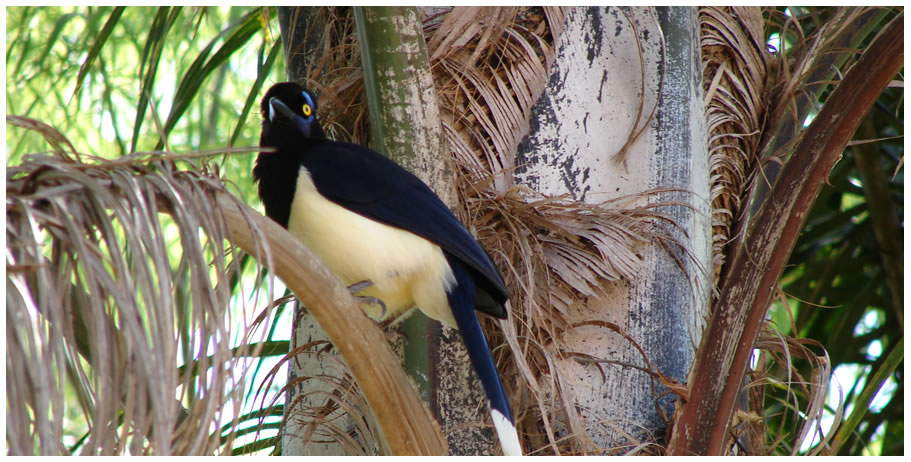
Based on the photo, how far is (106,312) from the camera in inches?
46.9

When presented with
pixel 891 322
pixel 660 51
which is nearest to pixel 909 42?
pixel 660 51

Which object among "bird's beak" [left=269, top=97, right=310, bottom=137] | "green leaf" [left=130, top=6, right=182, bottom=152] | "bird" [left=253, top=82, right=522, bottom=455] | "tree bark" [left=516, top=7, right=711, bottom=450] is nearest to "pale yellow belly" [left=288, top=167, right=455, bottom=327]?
"bird" [left=253, top=82, right=522, bottom=455]

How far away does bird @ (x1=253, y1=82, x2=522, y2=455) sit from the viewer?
83.4 inches

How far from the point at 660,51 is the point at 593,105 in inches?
9.1

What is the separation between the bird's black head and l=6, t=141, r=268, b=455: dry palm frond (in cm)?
107

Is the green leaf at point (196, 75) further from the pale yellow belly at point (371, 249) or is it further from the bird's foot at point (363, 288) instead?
the bird's foot at point (363, 288)

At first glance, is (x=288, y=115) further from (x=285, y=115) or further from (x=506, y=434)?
(x=506, y=434)

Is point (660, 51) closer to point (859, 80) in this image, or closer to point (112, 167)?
point (859, 80)

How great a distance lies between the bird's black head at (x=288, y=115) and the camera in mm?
2342

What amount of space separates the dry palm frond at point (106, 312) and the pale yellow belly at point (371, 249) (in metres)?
0.94

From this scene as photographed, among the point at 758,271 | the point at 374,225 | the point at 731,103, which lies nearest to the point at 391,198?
the point at 374,225

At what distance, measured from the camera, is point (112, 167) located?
1.27m

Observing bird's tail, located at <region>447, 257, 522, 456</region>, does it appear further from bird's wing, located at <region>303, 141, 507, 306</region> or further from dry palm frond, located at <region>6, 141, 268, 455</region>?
dry palm frond, located at <region>6, 141, 268, 455</region>

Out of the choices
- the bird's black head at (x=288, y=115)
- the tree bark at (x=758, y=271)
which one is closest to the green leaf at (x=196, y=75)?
the bird's black head at (x=288, y=115)
